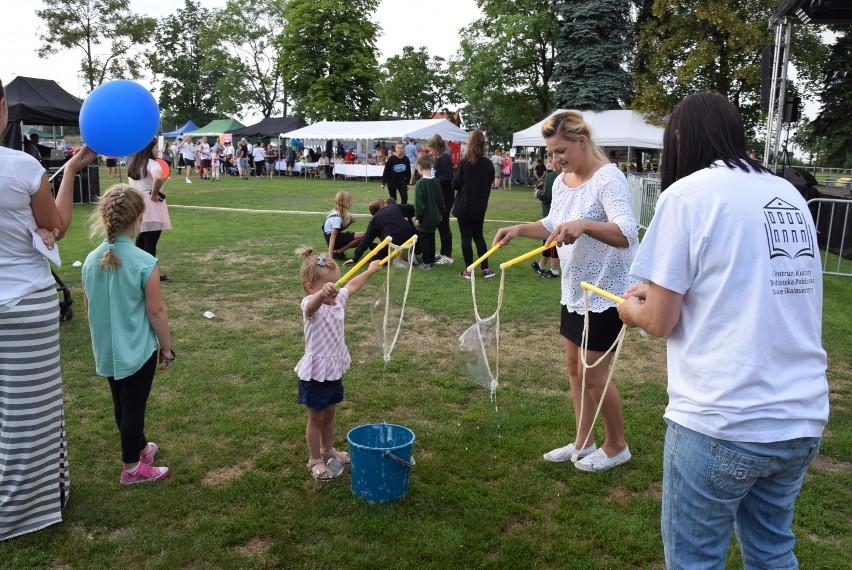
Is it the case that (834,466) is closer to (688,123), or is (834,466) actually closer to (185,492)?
(688,123)

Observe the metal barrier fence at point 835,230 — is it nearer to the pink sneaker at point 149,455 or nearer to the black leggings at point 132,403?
the pink sneaker at point 149,455

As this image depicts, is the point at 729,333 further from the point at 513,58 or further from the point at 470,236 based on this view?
the point at 513,58

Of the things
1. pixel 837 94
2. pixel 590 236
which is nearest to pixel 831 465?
pixel 590 236

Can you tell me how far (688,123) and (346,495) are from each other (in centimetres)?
262

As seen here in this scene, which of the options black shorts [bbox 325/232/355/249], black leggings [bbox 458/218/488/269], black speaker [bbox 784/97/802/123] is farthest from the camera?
black speaker [bbox 784/97/802/123]

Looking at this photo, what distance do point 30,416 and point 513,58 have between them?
3588 centimetres

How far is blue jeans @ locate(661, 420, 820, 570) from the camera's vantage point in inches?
72.6

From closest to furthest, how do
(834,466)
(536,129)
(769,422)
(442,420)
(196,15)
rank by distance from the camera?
(769,422) < (834,466) < (442,420) < (536,129) < (196,15)

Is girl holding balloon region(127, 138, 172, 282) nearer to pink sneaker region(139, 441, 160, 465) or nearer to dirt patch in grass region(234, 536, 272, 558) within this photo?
pink sneaker region(139, 441, 160, 465)

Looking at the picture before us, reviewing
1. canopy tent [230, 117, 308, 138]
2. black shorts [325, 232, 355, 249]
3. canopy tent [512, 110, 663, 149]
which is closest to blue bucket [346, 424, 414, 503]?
black shorts [325, 232, 355, 249]

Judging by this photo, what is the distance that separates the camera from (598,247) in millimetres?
3516

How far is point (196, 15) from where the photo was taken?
6781 cm

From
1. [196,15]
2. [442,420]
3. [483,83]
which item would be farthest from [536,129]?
[196,15]

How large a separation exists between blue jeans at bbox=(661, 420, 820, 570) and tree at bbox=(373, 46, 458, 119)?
54.1m
